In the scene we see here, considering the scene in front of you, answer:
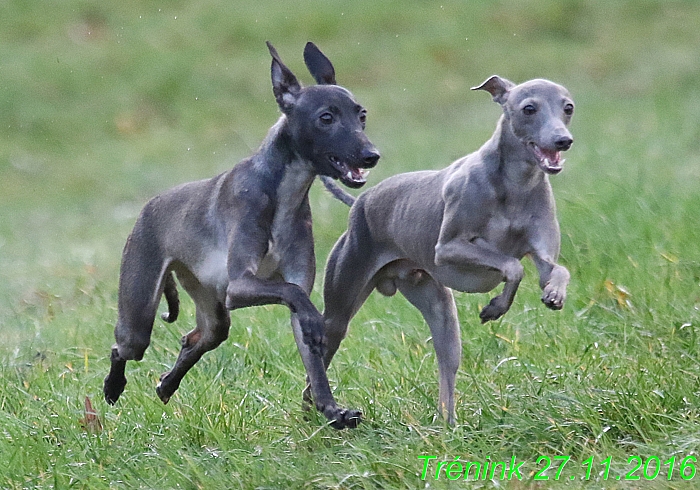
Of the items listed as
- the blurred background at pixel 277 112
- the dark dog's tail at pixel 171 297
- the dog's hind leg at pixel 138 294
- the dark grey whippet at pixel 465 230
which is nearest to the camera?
the dark grey whippet at pixel 465 230

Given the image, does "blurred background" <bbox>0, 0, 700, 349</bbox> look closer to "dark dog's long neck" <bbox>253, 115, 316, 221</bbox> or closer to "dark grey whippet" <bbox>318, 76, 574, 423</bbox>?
"dark grey whippet" <bbox>318, 76, 574, 423</bbox>

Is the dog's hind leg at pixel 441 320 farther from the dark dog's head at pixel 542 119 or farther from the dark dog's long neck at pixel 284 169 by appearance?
the dark dog's head at pixel 542 119

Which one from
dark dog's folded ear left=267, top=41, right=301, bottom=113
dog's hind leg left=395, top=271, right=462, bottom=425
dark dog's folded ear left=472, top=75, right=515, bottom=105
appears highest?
dark dog's folded ear left=267, top=41, right=301, bottom=113

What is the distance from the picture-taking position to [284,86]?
4.93 metres

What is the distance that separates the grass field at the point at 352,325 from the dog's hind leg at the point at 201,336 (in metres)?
0.15

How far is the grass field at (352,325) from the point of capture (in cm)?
459

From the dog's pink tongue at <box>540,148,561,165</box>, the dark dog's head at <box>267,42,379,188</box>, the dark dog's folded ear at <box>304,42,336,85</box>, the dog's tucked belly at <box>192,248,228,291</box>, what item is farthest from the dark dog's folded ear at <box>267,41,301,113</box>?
the dog's pink tongue at <box>540,148,561,165</box>

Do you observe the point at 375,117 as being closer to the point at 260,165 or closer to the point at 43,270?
the point at 43,270

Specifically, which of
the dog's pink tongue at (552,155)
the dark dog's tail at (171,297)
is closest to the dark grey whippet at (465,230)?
the dog's pink tongue at (552,155)

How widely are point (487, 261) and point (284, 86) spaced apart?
A: 1.08 meters

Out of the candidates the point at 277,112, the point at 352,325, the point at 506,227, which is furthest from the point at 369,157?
the point at 277,112

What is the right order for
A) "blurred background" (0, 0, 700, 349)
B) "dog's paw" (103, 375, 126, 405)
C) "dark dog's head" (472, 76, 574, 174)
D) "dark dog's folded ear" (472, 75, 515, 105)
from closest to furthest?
"dark dog's head" (472, 76, 574, 174), "dark dog's folded ear" (472, 75, 515, 105), "dog's paw" (103, 375, 126, 405), "blurred background" (0, 0, 700, 349)

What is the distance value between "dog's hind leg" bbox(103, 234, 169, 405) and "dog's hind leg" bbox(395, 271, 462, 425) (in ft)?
3.72

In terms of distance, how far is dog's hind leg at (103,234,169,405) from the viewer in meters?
5.27
